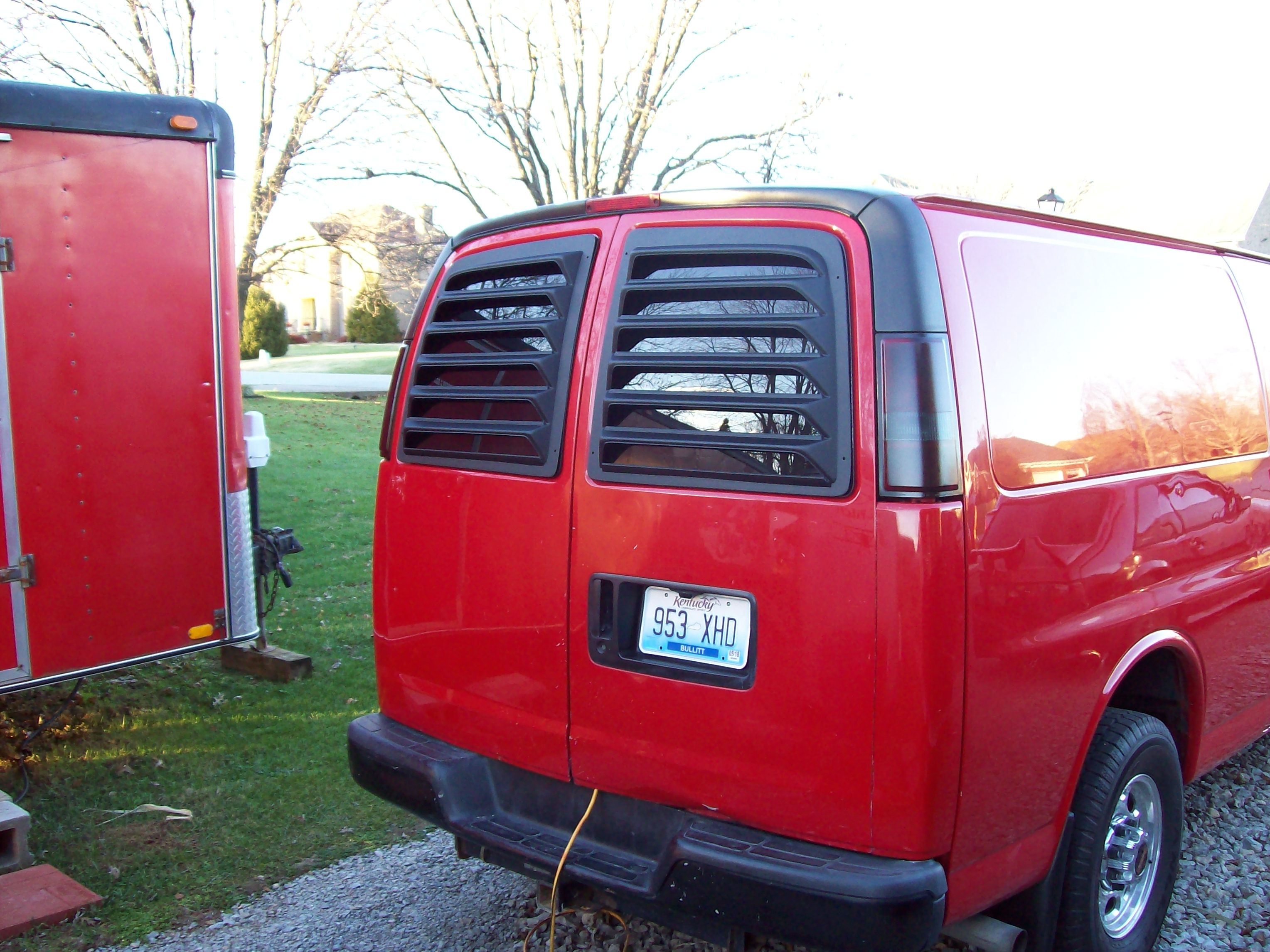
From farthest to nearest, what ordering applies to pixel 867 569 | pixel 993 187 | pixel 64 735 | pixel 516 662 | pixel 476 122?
pixel 993 187
pixel 476 122
pixel 64 735
pixel 516 662
pixel 867 569

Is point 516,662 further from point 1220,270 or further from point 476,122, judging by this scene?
point 476,122

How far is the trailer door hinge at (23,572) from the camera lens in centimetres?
421

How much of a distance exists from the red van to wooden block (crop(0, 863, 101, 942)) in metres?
1.19

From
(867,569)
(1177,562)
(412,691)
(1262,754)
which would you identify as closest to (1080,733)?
(1177,562)

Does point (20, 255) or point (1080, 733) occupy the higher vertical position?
point (20, 255)

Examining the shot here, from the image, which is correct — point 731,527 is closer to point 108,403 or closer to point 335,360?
point 108,403

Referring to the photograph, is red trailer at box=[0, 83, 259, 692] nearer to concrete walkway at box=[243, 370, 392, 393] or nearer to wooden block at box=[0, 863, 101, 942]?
wooden block at box=[0, 863, 101, 942]

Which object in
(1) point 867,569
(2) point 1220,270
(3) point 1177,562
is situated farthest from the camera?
(2) point 1220,270

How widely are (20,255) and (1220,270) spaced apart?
472 cm

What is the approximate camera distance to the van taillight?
2287 millimetres

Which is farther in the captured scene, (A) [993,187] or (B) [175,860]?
(A) [993,187]

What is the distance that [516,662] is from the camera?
2.90 m

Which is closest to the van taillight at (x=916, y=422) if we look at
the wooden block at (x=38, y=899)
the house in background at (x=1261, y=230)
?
the wooden block at (x=38, y=899)

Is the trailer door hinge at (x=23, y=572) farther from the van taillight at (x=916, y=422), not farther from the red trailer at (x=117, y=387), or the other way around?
the van taillight at (x=916, y=422)
